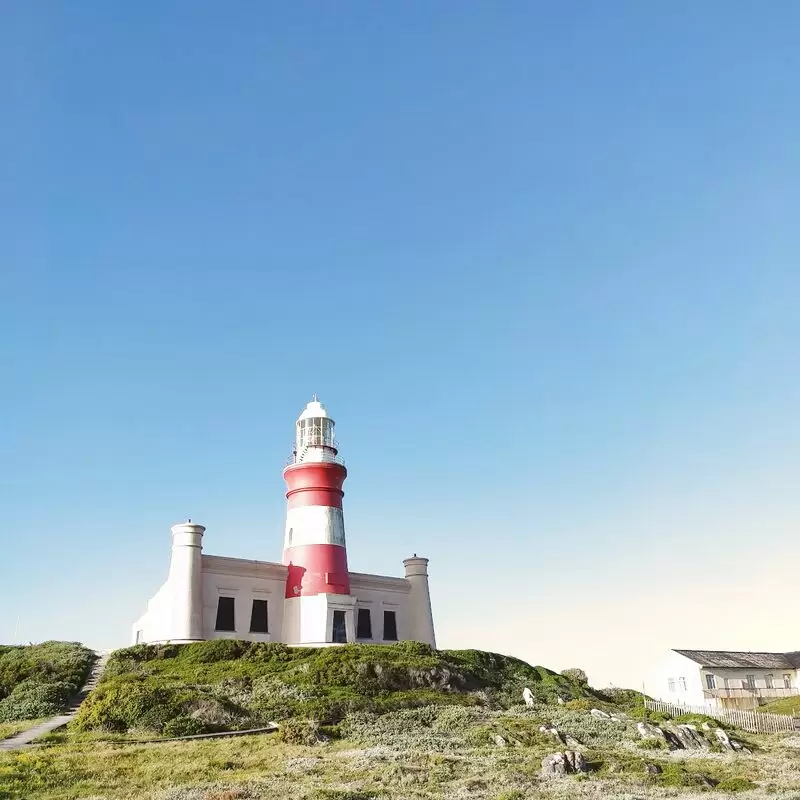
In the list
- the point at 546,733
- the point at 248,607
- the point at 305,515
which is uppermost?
the point at 305,515

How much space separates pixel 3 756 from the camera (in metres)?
20.8

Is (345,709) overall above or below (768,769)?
above

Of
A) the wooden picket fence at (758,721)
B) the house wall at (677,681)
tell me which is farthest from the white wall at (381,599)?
the house wall at (677,681)

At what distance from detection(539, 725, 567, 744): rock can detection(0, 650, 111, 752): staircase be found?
677 inches

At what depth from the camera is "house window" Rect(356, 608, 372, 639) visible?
1775 inches

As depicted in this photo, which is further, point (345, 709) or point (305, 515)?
point (305, 515)

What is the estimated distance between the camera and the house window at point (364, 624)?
45.1 metres

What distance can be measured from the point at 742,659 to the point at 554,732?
33776 mm

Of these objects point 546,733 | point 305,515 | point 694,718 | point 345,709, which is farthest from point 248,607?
point 694,718

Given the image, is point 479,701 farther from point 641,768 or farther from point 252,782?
point 252,782

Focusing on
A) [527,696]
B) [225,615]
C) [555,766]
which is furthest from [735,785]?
[225,615]

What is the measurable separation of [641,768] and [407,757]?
680 cm

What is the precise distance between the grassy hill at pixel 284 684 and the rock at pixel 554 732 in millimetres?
5917

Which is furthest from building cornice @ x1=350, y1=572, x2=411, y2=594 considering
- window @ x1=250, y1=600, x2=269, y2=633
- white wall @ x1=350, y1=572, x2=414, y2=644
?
window @ x1=250, y1=600, x2=269, y2=633
